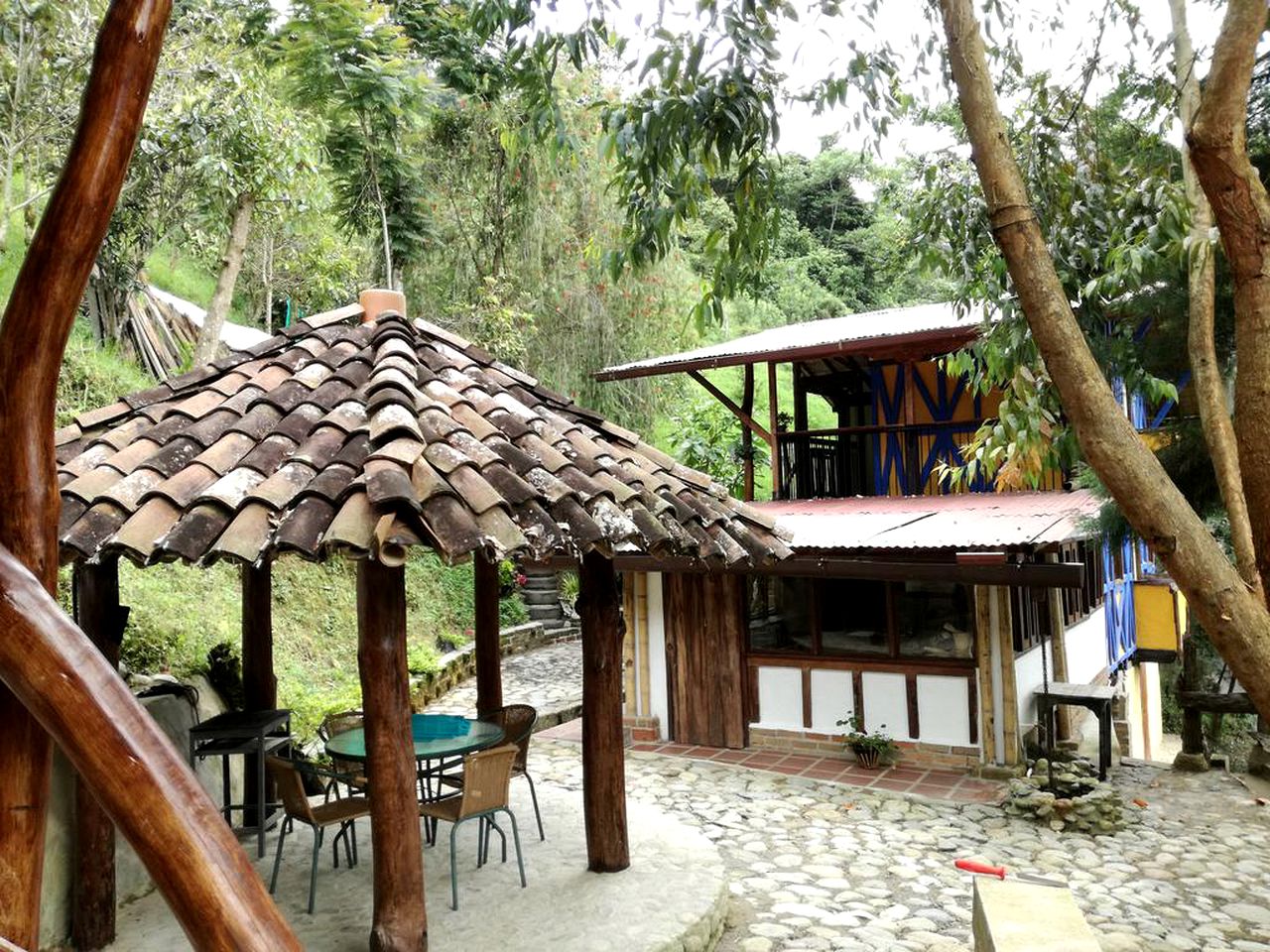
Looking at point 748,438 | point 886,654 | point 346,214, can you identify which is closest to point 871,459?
point 748,438

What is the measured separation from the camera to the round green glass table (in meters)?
5.44

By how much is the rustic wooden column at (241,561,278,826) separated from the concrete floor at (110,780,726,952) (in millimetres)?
891

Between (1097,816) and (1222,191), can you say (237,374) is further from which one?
(1097,816)

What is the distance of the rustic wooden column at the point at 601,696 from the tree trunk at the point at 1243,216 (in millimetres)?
3066

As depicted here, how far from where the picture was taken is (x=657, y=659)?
424 inches

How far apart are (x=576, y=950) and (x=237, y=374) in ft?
11.0

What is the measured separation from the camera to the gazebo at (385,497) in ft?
11.0

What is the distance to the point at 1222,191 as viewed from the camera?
2.78m

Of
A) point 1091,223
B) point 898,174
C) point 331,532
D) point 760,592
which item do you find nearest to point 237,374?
point 331,532

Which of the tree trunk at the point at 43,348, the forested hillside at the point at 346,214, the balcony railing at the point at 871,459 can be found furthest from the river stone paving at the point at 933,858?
the tree trunk at the point at 43,348

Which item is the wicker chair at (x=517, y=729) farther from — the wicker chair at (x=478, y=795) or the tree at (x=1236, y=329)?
the tree at (x=1236, y=329)

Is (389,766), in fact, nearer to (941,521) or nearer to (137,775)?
(137,775)

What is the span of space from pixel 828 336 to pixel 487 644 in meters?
6.73

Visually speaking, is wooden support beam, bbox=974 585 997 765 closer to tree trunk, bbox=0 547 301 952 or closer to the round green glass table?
the round green glass table
